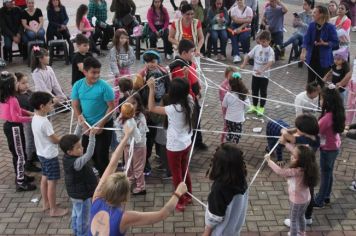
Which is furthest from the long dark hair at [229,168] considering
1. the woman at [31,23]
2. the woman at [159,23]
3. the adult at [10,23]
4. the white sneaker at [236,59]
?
the adult at [10,23]

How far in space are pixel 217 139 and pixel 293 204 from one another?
9.27 feet

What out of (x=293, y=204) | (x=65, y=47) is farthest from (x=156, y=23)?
(x=293, y=204)

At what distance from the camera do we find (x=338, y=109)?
504 centimetres

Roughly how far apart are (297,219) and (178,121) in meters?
1.63

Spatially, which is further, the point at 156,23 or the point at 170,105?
the point at 156,23

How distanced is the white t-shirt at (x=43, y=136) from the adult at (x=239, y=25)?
7.55m

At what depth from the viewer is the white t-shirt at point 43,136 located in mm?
5051

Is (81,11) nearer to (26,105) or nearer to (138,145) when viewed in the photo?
(26,105)

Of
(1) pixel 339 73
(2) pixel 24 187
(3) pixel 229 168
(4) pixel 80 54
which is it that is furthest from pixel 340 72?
(2) pixel 24 187

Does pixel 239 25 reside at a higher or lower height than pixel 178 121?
higher

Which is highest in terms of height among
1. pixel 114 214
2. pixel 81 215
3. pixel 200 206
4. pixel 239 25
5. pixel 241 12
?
pixel 241 12

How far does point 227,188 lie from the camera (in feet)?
11.8

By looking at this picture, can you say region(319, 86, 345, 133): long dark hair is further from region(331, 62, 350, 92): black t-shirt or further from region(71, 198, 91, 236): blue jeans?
region(71, 198, 91, 236): blue jeans

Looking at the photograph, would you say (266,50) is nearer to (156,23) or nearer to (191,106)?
(191,106)
